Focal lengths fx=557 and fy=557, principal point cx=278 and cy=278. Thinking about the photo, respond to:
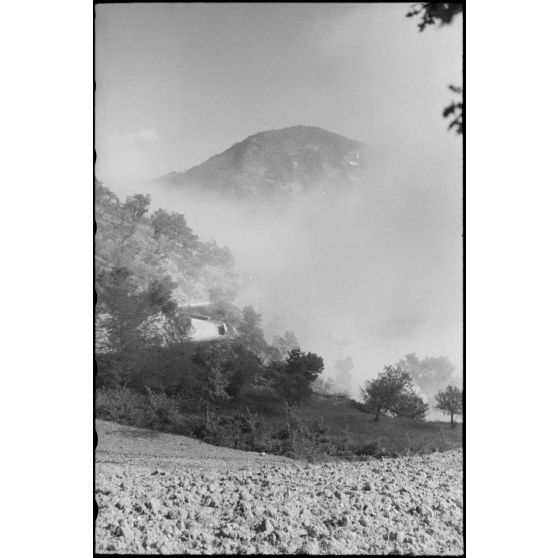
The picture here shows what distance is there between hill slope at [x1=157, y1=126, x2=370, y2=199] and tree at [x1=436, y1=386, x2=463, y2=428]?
157cm

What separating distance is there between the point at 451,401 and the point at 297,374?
1.07 metres

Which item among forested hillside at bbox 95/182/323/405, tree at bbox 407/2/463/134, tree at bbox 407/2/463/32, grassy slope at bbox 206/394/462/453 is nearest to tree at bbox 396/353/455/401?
grassy slope at bbox 206/394/462/453

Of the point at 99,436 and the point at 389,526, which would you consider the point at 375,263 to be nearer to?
the point at 389,526

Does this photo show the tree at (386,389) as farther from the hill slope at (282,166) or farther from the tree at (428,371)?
the hill slope at (282,166)

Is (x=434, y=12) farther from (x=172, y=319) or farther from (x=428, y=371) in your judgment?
(x=172, y=319)

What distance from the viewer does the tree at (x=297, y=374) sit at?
391 centimetres

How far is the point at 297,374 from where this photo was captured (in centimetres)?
396

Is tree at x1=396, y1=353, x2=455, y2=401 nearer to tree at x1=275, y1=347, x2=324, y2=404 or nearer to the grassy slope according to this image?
the grassy slope

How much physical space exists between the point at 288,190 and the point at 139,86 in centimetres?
123

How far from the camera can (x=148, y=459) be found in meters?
3.87

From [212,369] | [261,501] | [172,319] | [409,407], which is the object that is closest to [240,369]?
[212,369]

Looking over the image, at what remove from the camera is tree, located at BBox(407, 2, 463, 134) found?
3321mm

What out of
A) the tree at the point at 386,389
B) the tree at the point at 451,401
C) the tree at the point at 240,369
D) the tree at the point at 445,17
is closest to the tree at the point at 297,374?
the tree at the point at 240,369

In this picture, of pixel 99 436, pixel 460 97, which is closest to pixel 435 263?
pixel 460 97
